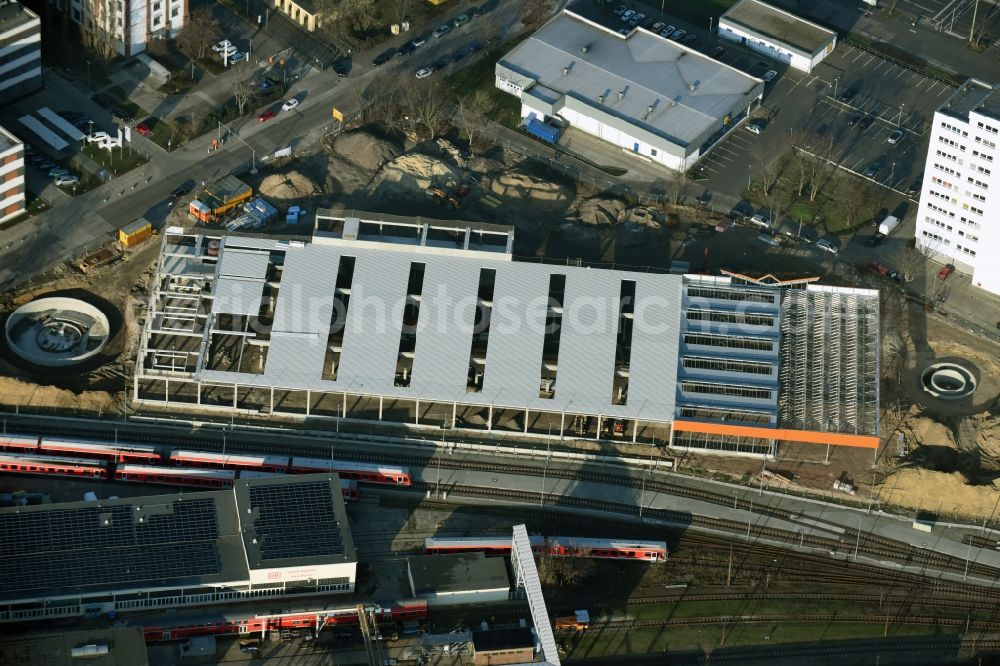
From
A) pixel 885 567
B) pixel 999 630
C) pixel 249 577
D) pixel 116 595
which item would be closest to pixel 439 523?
pixel 249 577

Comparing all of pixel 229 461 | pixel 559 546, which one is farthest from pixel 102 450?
pixel 559 546

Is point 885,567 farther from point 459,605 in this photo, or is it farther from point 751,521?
point 459,605

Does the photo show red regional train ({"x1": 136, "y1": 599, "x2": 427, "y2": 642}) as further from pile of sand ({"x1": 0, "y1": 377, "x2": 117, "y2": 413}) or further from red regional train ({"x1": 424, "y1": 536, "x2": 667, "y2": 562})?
pile of sand ({"x1": 0, "y1": 377, "x2": 117, "y2": 413})

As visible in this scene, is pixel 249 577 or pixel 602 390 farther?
pixel 602 390

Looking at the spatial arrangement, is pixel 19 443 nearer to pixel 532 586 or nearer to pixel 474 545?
pixel 474 545

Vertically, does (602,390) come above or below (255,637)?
above

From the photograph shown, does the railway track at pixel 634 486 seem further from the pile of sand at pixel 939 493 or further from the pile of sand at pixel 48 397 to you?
the pile of sand at pixel 939 493
